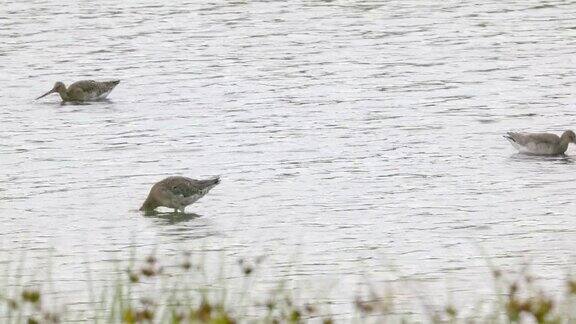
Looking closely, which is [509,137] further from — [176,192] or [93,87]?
[93,87]

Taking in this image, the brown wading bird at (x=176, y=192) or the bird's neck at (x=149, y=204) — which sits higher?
the brown wading bird at (x=176, y=192)

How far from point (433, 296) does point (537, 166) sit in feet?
23.6

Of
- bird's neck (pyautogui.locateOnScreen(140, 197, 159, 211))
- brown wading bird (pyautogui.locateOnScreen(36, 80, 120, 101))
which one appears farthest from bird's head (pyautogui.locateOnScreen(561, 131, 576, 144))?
brown wading bird (pyautogui.locateOnScreen(36, 80, 120, 101))

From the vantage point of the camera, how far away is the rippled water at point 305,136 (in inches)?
576

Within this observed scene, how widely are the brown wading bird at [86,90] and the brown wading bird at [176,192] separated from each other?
28.8ft

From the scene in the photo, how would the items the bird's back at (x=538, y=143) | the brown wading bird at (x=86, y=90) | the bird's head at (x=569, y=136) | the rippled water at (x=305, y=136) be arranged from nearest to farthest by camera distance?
the rippled water at (x=305, y=136) → the bird's back at (x=538, y=143) → the bird's head at (x=569, y=136) → the brown wading bird at (x=86, y=90)

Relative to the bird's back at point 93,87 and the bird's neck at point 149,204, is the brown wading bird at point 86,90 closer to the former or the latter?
the bird's back at point 93,87

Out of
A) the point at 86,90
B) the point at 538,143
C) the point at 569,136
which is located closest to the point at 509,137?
the point at 538,143

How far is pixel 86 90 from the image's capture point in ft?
83.7

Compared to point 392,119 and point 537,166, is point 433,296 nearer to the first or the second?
point 537,166

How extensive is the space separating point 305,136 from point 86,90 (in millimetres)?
5383

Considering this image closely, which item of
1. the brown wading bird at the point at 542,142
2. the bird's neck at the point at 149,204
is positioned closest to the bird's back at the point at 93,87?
the brown wading bird at the point at 542,142

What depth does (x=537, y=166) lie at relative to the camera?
62.5ft

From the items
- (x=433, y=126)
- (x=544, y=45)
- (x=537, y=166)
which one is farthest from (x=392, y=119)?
(x=544, y=45)
